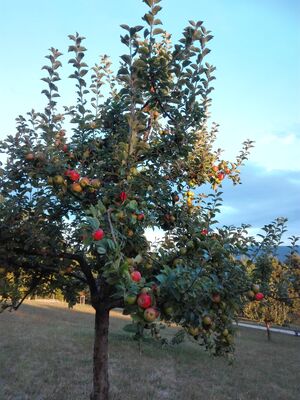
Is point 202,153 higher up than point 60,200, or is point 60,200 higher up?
point 202,153

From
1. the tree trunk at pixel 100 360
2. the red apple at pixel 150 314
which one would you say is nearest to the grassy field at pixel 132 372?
the tree trunk at pixel 100 360

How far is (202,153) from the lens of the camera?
685 centimetres

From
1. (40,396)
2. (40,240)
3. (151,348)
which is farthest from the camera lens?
(151,348)

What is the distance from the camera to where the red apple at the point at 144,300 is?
2530 mm

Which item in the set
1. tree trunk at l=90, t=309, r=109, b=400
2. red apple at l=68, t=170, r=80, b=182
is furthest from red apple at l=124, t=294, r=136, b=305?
tree trunk at l=90, t=309, r=109, b=400

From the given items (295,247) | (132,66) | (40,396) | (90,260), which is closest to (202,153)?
(295,247)

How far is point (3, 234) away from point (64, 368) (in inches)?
296

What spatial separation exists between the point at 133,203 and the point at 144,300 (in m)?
0.87

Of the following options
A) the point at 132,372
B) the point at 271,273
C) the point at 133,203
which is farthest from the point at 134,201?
the point at 132,372

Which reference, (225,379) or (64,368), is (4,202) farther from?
(225,379)

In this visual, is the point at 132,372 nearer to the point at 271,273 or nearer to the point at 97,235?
the point at 271,273

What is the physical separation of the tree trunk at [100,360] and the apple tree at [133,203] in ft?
0.05

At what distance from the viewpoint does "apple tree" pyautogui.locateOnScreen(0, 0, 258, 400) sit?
10.7 ft

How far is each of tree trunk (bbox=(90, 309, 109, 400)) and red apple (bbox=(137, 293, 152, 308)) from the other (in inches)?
131
